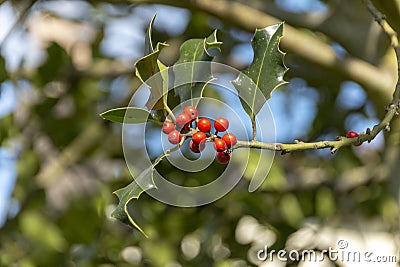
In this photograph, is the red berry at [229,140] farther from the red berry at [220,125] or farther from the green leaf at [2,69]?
the green leaf at [2,69]

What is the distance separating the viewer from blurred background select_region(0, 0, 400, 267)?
1.48 meters

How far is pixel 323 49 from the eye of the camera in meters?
1.44

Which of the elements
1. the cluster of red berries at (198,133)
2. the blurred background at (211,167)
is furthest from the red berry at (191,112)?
the blurred background at (211,167)

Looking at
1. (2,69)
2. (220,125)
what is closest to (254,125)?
(220,125)

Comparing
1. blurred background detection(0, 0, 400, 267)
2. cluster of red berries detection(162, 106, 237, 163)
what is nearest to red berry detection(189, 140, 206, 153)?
cluster of red berries detection(162, 106, 237, 163)

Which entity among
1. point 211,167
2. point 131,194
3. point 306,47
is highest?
point 131,194

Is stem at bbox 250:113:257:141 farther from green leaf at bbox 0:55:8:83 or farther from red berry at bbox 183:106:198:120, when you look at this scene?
green leaf at bbox 0:55:8:83

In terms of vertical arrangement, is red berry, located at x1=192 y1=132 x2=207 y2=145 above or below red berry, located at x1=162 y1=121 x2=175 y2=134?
above

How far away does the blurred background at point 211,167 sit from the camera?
1.48 m

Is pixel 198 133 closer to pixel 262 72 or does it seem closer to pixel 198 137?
pixel 198 137

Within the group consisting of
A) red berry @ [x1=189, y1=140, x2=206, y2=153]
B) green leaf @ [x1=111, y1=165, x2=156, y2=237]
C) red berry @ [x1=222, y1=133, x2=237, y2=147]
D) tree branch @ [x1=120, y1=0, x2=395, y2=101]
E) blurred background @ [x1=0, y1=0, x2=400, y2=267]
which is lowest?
blurred background @ [x1=0, y1=0, x2=400, y2=267]

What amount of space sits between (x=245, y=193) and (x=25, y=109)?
0.69 metres

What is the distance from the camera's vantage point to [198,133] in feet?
2.68

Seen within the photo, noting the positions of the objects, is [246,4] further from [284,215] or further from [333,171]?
[333,171]
